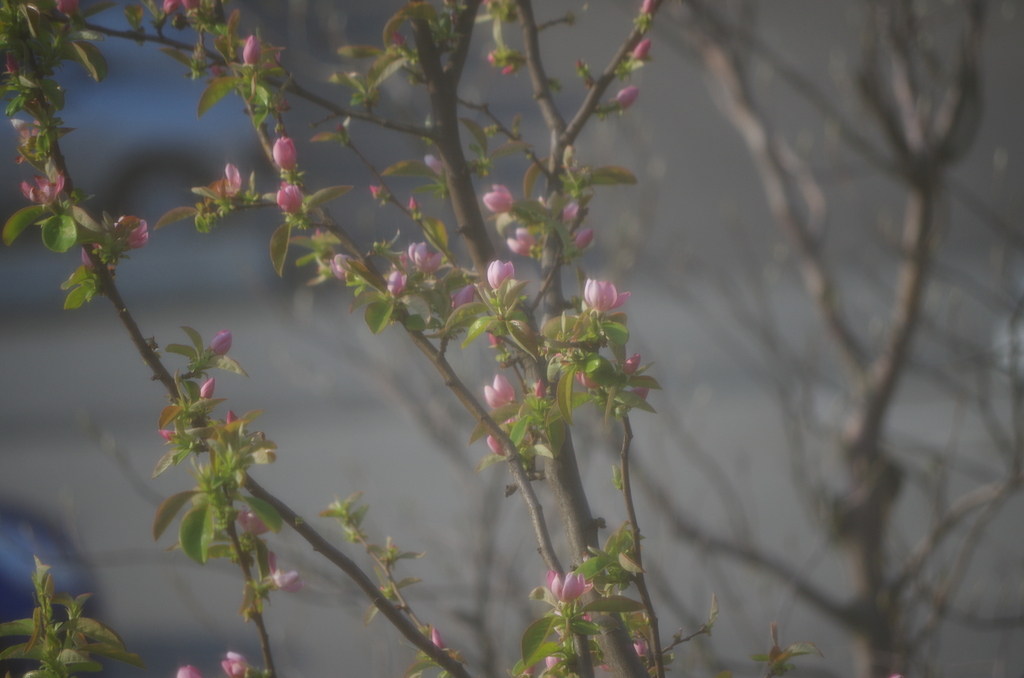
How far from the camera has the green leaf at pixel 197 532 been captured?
30 cm

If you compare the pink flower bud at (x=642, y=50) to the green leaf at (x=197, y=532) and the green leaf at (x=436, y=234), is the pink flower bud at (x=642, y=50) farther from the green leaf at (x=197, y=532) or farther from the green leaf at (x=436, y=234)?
the green leaf at (x=197, y=532)

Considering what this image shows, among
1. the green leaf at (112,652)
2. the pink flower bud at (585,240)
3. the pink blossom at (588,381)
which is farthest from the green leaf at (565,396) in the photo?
the green leaf at (112,652)

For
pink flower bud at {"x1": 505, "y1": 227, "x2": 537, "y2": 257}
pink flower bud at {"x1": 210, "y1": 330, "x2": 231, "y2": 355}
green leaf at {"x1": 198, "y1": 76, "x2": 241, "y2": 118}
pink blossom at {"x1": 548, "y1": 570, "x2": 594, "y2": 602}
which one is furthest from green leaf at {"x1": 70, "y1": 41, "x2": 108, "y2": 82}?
pink blossom at {"x1": 548, "y1": 570, "x2": 594, "y2": 602}

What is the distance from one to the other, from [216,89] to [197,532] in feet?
0.83

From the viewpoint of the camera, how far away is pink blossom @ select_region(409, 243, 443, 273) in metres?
0.41

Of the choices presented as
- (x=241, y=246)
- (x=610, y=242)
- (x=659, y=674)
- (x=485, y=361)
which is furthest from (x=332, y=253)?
(x=241, y=246)

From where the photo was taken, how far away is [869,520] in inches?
38.8

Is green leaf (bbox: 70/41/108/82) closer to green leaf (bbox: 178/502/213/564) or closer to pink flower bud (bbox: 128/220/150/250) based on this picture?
pink flower bud (bbox: 128/220/150/250)

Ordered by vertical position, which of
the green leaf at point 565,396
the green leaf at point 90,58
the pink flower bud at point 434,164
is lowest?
the green leaf at point 565,396

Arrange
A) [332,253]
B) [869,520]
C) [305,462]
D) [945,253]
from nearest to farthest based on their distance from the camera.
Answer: [332,253], [869,520], [305,462], [945,253]

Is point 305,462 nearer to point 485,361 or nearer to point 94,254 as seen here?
point 485,361

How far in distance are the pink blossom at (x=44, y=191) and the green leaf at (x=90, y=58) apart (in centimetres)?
7

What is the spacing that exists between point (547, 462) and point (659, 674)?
0.43 ft

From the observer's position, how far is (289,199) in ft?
1.27
